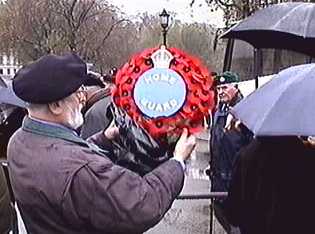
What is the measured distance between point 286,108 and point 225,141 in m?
4.31

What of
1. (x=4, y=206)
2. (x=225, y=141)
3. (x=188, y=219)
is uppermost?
(x=4, y=206)

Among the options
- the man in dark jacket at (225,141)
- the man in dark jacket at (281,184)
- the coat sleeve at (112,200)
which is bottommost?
the man in dark jacket at (225,141)

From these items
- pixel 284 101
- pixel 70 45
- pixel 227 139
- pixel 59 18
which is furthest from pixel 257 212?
pixel 59 18

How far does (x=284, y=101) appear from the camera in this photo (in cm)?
387

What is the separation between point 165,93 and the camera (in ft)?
10.1

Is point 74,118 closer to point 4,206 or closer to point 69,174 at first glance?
point 69,174

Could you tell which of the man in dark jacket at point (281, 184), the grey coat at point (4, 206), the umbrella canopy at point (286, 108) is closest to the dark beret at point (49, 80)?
the umbrella canopy at point (286, 108)

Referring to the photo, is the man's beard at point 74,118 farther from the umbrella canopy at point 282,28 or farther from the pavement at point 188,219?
the pavement at point 188,219

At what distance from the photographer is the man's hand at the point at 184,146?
3.11 meters

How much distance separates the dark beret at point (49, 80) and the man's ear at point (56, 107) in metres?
0.03

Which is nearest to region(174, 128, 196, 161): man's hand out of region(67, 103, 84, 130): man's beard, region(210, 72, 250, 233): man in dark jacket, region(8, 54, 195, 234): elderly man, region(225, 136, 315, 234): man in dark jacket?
region(8, 54, 195, 234): elderly man

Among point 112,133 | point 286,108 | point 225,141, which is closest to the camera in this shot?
point 112,133

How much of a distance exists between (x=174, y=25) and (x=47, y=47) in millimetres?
7948

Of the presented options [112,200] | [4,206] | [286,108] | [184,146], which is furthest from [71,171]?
[4,206]
